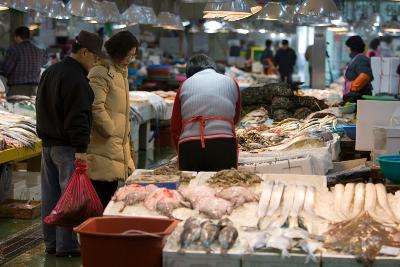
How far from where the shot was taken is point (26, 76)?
614 inches

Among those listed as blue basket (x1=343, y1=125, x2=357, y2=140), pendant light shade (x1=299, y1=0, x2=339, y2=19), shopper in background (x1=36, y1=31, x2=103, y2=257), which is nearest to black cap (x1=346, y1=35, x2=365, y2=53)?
pendant light shade (x1=299, y1=0, x2=339, y2=19)

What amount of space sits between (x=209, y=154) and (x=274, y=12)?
4.91m

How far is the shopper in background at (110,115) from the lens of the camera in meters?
7.53

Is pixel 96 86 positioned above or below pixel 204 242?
above

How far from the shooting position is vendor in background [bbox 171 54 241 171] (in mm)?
7352

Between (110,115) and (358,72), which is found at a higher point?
(110,115)

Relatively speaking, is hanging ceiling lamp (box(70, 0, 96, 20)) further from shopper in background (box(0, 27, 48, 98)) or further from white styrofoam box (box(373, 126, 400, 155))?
white styrofoam box (box(373, 126, 400, 155))

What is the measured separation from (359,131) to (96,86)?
2537 millimetres

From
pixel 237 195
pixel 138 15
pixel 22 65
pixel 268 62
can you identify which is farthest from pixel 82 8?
pixel 268 62

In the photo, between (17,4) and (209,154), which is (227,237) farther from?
(17,4)

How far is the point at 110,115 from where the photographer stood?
25.2ft

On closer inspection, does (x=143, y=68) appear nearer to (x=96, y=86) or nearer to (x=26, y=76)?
(x=26, y=76)

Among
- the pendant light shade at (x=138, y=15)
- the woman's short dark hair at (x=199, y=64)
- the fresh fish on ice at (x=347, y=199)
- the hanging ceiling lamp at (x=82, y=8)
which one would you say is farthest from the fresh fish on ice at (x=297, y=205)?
the pendant light shade at (x=138, y=15)

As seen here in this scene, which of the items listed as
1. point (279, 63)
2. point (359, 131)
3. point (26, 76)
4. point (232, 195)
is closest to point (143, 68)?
point (279, 63)
